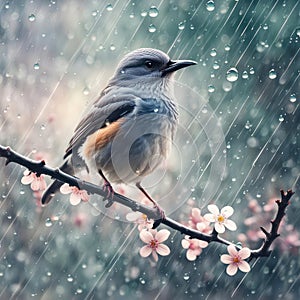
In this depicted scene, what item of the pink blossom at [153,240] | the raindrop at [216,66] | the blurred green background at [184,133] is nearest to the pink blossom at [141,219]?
the pink blossom at [153,240]

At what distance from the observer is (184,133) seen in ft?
4.66

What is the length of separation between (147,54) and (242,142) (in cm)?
67

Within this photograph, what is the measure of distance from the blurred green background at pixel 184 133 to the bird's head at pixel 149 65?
45 cm

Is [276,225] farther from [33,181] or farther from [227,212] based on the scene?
[33,181]

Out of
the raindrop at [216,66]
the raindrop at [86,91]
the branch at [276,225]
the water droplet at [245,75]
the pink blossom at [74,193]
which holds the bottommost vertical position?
the pink blossom at [74,193]

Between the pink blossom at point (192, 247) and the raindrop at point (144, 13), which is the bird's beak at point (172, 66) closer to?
the pink blossom at point (192, 247)

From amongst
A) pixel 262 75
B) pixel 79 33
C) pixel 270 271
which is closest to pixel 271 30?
pixel 262 75

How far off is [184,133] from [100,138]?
1.69 ft

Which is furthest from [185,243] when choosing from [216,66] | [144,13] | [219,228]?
[144,13]

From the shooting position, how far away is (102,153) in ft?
3.05

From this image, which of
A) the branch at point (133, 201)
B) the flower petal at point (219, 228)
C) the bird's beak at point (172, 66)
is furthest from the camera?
the bird's beak at point (172, 66)

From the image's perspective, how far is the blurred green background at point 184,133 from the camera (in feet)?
4.84

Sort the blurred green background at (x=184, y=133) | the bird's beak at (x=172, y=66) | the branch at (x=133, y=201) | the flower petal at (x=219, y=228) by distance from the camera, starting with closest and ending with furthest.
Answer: the branch at (x=133, y=201), the flower petal at (x=219, y=228), the bird's beak at (x=172, y=66), the blurred green background at (x=184, y=133)

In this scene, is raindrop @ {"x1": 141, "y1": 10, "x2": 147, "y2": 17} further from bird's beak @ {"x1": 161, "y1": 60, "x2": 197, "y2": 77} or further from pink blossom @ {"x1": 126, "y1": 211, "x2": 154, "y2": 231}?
pink blossom @ {"x1": 126, "y1": 211, "x2": 154, "y2": 231}
